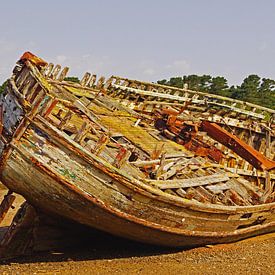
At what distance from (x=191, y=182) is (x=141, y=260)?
1.73 meters

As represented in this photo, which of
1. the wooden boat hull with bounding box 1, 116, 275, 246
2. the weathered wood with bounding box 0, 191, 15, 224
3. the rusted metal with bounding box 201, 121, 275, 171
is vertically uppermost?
the rusted metal with bounding box 201, 121, 275, 171

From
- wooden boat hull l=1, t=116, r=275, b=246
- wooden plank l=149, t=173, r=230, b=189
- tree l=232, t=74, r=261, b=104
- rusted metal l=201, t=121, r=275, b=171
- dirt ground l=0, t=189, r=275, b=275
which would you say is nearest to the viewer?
wooden boat hull l=1, t=116, r=275, b=246

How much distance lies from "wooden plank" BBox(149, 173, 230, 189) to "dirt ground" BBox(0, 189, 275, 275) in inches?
54.4

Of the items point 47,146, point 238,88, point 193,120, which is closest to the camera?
point 47,146

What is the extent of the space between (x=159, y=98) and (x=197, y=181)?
19.3ft

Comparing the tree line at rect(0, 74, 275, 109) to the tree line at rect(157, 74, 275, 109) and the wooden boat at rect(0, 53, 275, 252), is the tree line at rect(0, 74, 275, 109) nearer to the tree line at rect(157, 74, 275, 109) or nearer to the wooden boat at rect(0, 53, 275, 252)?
the tree line at rect(157, 74, 275, 109)

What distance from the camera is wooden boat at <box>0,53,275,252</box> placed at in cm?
736

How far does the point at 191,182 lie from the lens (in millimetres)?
8883

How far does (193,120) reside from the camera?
12.4 metres

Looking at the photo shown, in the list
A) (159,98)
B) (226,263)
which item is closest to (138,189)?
(226,263)

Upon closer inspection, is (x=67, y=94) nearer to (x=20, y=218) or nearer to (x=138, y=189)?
(x=20, y=218)

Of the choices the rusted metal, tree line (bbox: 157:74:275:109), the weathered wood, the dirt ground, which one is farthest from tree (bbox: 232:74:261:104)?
the weathered wood

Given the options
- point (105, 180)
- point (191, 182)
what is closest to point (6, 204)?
point (105, 180)

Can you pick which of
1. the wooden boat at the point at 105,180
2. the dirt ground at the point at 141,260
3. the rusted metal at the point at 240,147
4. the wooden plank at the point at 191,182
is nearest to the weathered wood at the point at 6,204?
the wooden boat at the point at 105,180
